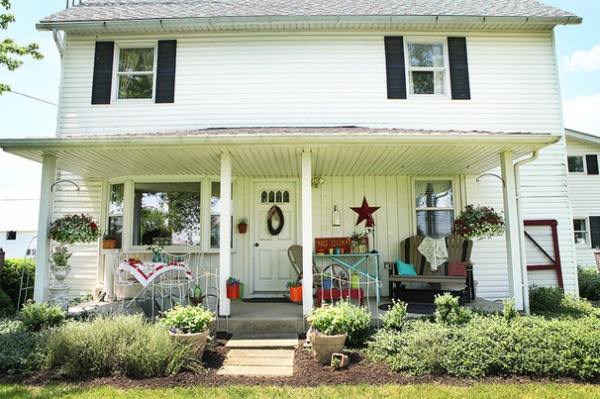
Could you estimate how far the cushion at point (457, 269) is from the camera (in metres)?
6.68

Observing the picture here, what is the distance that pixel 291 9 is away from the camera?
27.0ft

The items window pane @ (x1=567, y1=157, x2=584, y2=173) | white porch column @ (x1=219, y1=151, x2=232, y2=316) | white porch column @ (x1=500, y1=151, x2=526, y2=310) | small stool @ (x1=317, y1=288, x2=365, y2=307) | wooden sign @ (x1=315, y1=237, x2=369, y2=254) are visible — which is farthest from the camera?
window pane @ (x1=567, y1=157, x2=584, y2=173)

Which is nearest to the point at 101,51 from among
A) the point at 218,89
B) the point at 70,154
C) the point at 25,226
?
the point at 218,89

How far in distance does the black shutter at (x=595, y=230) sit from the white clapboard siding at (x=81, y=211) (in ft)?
50.4

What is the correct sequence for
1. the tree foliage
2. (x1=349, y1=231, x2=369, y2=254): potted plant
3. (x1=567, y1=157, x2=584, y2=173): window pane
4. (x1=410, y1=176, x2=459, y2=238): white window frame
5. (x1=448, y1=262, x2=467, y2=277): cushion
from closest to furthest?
(x1=448, y1=262, x2=467, y2=277): cushion, (x1=349, y1=231, x2=369, y2=254): potted plant, (x1=410, y1=176, x2=459, y2=238): white window frame, the tree foliage, (x1=567, y1=157, x2=584, y2=173): window pane

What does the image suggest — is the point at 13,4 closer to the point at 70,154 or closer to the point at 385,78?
the point at 70,154

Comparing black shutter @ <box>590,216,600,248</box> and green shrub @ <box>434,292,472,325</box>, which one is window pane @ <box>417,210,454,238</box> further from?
black shutter @ <box>590,216,600,248</box>

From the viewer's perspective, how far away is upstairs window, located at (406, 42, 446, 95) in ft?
26.1

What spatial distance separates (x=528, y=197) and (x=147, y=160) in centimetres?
756

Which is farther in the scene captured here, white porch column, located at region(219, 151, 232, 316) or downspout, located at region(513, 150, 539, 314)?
downspout, located at region(513, 150, 539, 314)

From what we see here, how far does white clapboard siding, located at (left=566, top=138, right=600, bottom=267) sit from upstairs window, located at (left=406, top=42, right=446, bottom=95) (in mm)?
8667

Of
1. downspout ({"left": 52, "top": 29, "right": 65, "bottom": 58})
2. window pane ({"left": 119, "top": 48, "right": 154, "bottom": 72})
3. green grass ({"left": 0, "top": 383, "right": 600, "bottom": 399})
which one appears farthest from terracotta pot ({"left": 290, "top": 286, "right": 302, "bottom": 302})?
downspout ({"left": 52, "top": 29, "right": 65, "bottom": 58})

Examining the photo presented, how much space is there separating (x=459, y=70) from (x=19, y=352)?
864 centimetres

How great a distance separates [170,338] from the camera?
4328 millimetres
